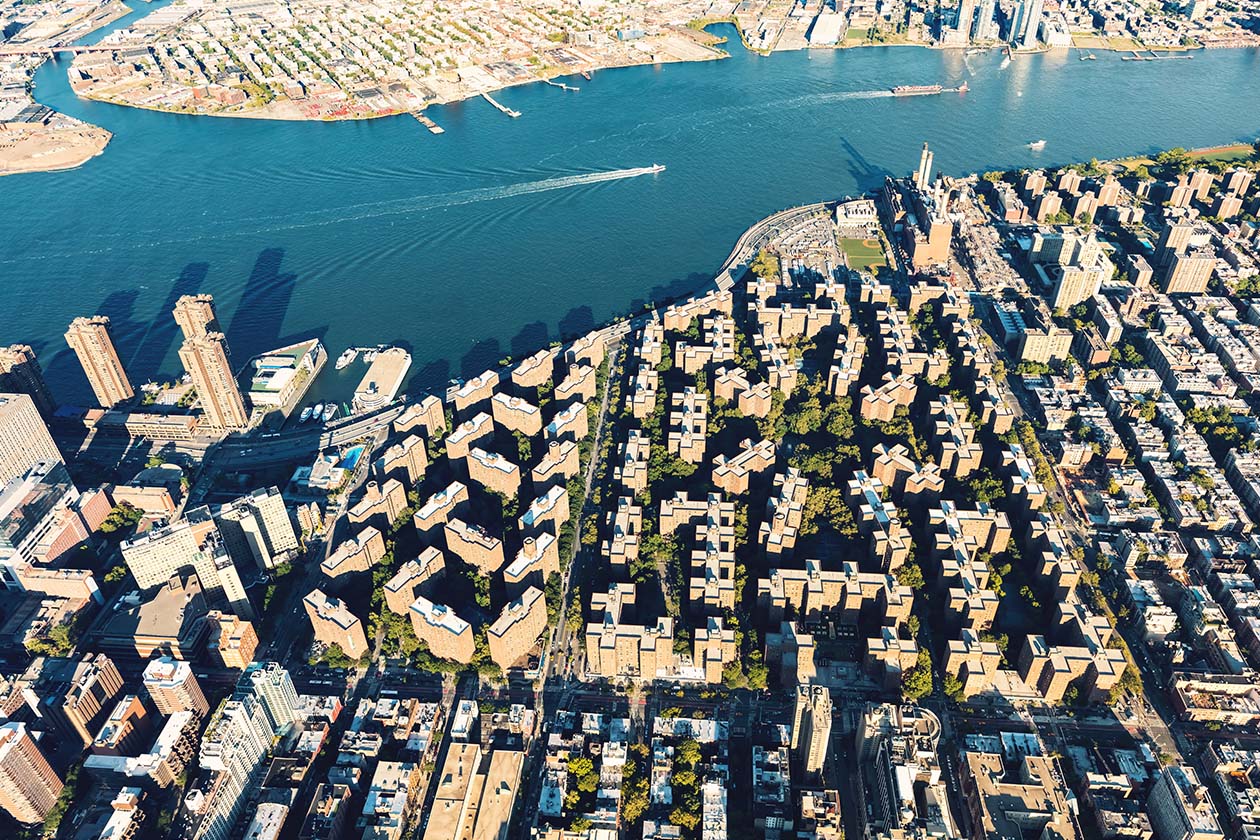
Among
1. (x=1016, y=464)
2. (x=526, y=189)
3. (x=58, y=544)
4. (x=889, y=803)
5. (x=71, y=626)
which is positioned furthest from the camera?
(x=526, y=189)

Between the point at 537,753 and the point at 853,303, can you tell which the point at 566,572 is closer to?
the point at 537,753

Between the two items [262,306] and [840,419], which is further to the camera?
[262,306]

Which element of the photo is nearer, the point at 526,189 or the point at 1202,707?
the point at 1202,707

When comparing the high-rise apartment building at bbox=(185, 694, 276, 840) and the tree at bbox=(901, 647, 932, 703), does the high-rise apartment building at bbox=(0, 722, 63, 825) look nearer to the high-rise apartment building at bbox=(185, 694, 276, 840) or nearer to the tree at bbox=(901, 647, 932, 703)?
the high-rise apartment building at bbox=(185, 694, 276, 840)

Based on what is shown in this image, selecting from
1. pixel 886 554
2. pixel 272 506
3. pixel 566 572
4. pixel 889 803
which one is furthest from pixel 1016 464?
pixel 272 506

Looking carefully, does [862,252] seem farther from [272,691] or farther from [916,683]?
[272,691]

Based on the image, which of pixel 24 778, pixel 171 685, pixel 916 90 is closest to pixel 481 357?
pixel 171 685

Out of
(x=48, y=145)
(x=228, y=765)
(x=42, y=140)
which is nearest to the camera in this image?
(x=228, y=765)

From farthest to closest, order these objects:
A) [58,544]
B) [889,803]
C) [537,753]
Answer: [58,544]
[537,753]
[889,803]
